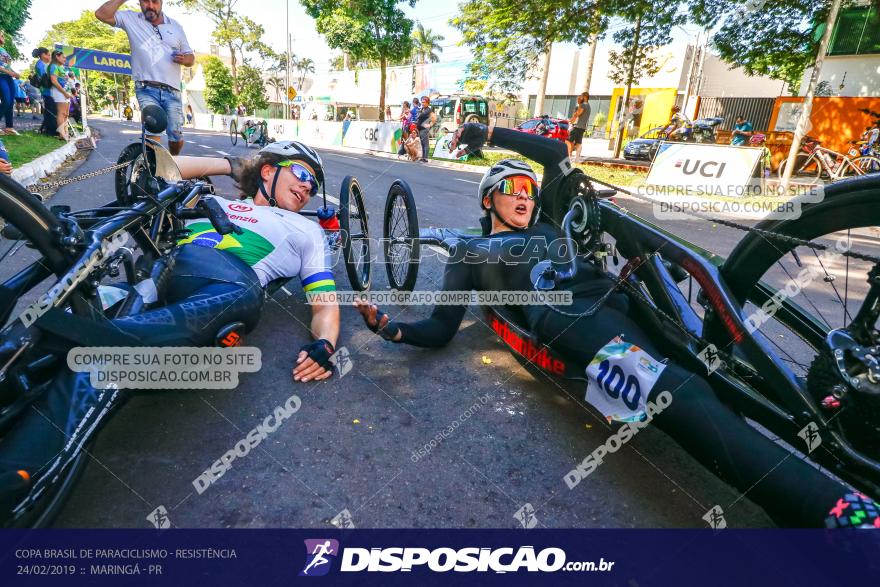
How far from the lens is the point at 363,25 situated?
2191 cm

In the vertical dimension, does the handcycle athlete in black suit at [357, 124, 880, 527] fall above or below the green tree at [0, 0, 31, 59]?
below

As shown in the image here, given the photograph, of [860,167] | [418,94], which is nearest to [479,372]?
[860,167]

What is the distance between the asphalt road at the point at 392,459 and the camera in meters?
1.63

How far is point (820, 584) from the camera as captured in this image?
126cm

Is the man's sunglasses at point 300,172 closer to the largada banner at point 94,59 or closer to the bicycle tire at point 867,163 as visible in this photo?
the largada banner at point 94,59

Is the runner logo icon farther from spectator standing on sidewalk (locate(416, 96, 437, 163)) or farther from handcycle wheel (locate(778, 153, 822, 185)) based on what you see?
spectator standing on sidewalk (locate(416, 96, 437, 163))

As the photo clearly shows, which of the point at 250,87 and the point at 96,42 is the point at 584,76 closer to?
the point at 250,87

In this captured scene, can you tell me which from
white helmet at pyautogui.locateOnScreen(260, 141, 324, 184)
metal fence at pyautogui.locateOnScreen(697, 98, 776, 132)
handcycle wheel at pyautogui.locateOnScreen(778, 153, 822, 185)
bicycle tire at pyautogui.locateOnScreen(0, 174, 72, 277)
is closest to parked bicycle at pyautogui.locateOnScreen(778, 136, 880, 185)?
handcycle wheel at pyautogui.locateOnScreen(778, 153, 822, 185)

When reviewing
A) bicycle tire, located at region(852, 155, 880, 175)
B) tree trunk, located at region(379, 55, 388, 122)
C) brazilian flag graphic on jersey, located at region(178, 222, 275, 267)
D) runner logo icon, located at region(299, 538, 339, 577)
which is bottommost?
runner logo icon, located at region(299, 538, 339, 577)

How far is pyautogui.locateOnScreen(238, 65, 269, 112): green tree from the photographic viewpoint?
45250 mm

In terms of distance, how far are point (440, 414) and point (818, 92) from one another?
2202cm

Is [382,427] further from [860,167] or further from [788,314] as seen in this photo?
[860,167]

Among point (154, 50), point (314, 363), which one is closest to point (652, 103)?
point (154, 50)

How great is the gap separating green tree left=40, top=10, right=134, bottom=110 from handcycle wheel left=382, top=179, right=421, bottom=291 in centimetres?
6962
